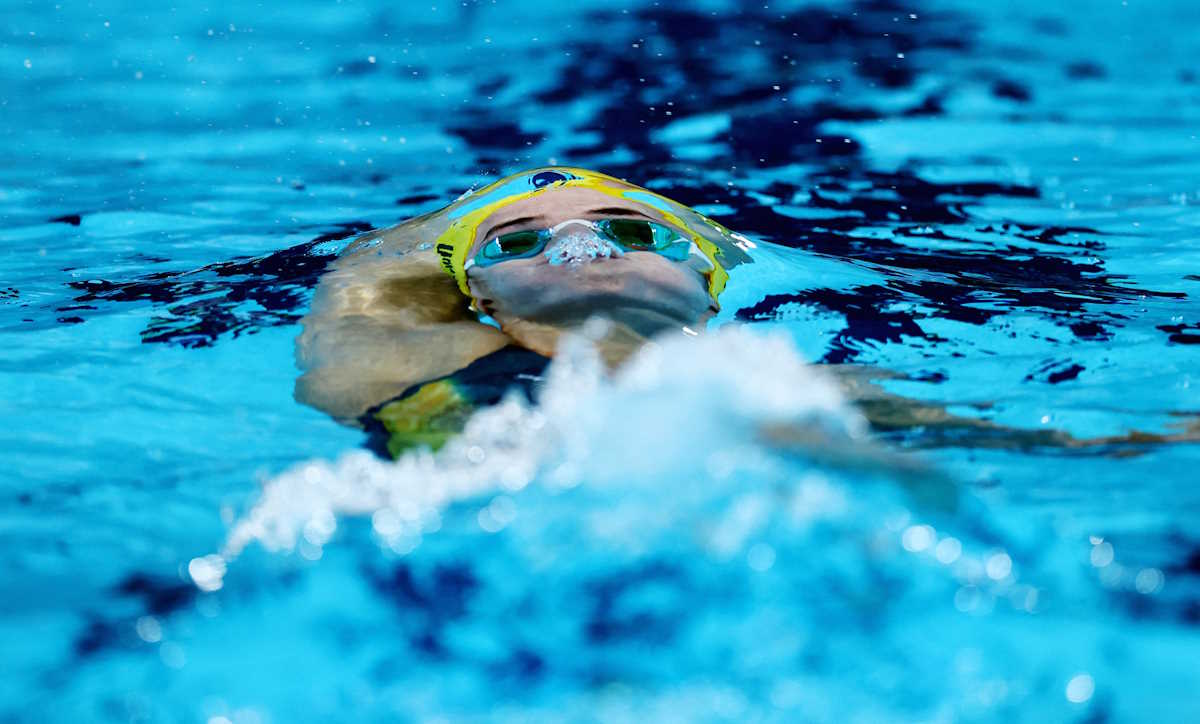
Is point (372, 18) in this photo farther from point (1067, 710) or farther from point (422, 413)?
point (1067, 710)

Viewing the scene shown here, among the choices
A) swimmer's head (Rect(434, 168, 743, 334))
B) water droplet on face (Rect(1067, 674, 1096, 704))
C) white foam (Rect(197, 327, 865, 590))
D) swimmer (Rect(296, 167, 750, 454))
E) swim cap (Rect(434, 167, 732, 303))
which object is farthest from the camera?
swim cap (Rect(434, 167, 732, 303))

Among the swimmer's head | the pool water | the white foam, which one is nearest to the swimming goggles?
the swimmer's head

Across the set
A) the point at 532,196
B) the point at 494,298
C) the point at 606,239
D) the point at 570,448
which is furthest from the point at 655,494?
the point at 532,196

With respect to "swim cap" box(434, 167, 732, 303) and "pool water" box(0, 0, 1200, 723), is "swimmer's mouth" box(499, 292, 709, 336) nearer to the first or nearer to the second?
"pool water" box(0, 0, 1200, 723)

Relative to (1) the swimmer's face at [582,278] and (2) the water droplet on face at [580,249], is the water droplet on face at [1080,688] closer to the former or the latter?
(1) the swimmer's face at [582,278]

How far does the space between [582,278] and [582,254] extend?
0.14 metres

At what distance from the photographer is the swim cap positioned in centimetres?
438

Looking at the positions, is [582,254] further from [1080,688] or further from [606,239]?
→ [1080,688]

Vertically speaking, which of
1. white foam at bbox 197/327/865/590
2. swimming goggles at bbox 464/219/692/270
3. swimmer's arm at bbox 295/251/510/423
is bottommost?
white foam at bbox 197/327/865/590

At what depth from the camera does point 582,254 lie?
3.83 metres

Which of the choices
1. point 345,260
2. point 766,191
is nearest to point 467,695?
point 345,260

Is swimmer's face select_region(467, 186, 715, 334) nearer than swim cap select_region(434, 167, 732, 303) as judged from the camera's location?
Yes

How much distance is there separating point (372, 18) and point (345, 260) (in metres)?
5.41

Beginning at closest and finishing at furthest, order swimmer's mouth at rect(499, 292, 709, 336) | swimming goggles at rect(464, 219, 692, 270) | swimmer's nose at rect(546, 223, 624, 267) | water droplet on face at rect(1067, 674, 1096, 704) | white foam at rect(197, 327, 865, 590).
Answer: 1. water droplet on face at rect(1067, 674, 1096, 704)
2. white foam at rect(197, 327, 865, 590)
3. swimmer's mouth at rect(499, 292, 709, 336)
4. swimmer's nose at rect(546, 223, 624, 267)
5. swimming goggles at rect(464, 219, 692, 270)
